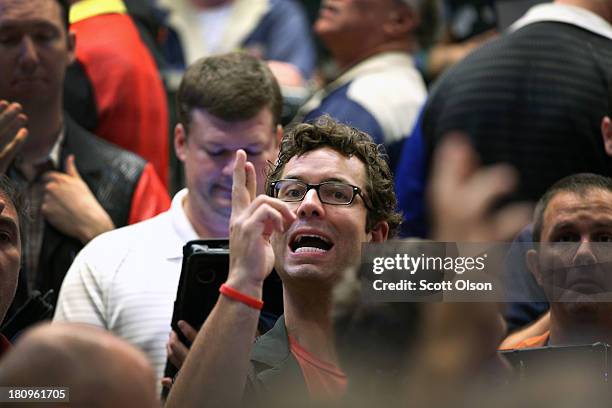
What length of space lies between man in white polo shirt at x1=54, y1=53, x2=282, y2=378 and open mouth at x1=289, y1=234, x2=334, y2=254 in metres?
0.68

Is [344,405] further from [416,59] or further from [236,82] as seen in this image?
[416,59]

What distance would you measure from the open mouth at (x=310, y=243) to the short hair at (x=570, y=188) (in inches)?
22.8

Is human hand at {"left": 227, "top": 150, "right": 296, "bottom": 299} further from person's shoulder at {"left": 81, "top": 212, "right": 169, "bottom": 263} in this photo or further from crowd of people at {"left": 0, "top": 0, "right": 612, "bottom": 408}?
person's shoulder at {"left": 81, "top": 212, "right": 169, "bottom": 263}

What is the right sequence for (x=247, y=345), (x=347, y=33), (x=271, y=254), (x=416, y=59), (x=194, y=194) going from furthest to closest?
(x=416, y=59), (x=347, y=33), (x=194, y=194), (x=271, y=254), (x=247, y=345)

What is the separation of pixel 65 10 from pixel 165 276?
1281 millimetres

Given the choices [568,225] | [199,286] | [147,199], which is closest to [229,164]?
[147,199]

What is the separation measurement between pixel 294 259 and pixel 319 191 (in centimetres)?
23

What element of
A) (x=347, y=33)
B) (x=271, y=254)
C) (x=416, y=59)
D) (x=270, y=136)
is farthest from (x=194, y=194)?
(x=416, y=59)

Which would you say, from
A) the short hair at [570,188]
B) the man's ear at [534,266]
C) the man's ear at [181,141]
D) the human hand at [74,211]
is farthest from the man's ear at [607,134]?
the human hand at [74,211]

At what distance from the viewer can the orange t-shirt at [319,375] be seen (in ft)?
10.1

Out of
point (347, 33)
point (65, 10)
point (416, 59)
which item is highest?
point (65, 10)

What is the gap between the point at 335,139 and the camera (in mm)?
3730

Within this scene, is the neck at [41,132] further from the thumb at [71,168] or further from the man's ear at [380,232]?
the man's ear at [380,232]

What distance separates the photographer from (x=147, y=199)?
480cm
